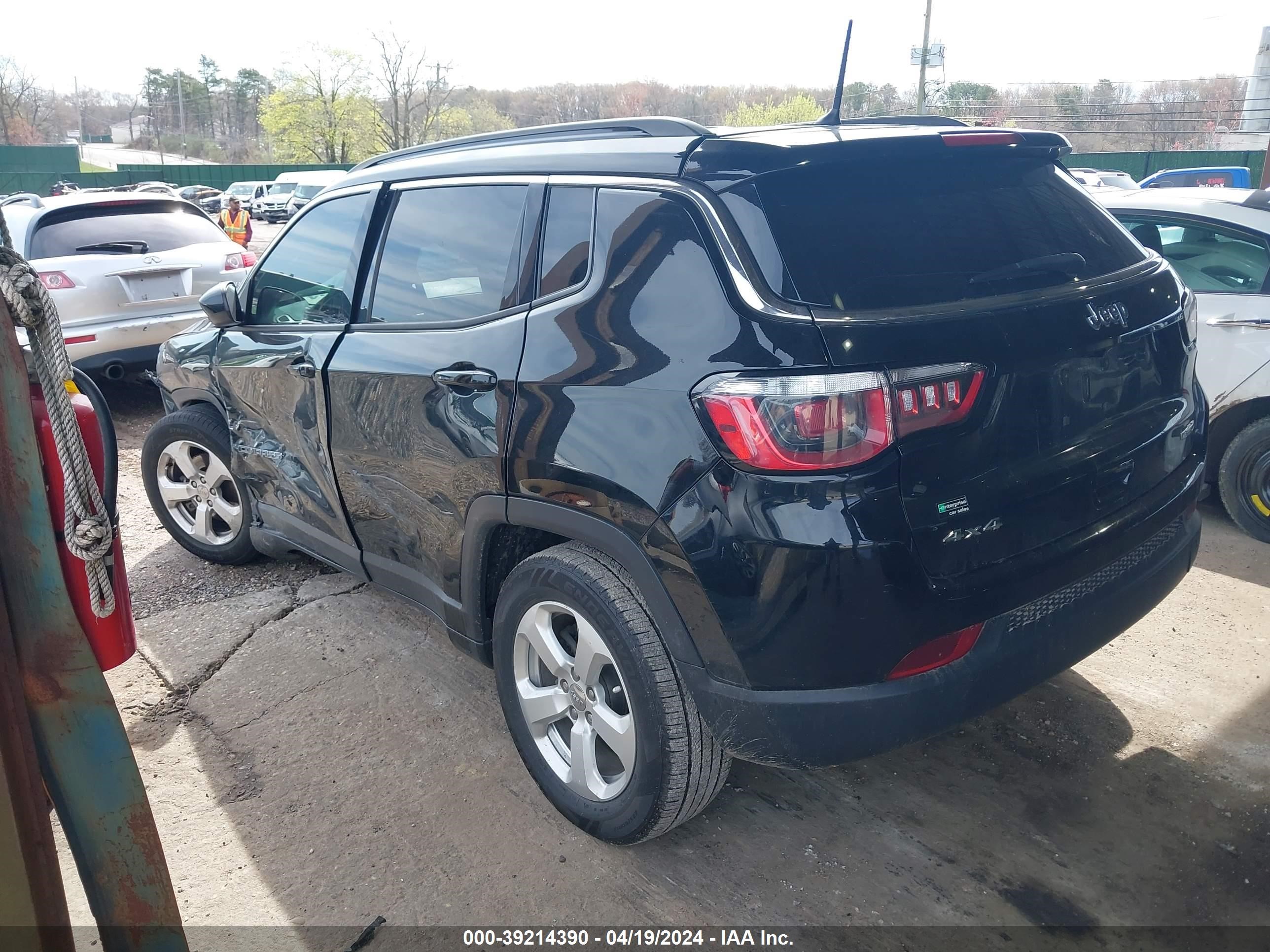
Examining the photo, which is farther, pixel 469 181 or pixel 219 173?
pixel 219 173

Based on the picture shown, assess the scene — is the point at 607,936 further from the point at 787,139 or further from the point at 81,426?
the point at 787,139

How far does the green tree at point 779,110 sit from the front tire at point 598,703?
194 ft

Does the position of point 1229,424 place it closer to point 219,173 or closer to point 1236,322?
point 1236,322

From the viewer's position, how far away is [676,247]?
2.24 m

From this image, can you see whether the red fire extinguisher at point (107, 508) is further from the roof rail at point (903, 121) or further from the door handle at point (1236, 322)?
the door handle at point (1236, 322)

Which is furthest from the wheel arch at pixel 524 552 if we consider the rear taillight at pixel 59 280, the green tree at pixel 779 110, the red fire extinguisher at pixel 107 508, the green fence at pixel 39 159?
the green fence at pixel 39 159

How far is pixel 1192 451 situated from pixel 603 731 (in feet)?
6.21

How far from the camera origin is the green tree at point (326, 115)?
226 feet

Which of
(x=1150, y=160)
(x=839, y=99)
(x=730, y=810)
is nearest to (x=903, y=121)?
(x=839, y=99)

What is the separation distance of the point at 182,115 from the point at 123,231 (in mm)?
98997

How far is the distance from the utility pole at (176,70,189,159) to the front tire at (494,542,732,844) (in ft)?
326

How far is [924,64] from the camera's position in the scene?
41.0 metres

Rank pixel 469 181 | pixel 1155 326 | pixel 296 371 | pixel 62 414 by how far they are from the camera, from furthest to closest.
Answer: pixel 296 371 → pixel 469 181 → pixel 1155 326 → pixel 62 414

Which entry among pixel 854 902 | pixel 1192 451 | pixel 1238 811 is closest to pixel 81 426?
pixel 854 902
